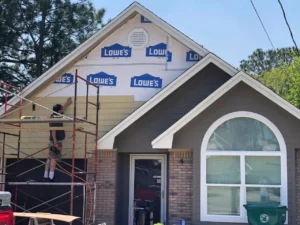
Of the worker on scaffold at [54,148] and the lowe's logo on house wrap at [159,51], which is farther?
the lowe's logo on house wrap at [159,51]

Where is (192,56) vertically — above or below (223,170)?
above

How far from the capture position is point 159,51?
12750mm

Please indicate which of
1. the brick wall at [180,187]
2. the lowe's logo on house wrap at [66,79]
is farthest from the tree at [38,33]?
the brick wall at [180,187]

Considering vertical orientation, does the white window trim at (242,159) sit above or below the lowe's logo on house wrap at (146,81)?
below

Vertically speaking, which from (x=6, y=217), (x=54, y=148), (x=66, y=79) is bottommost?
(x=6, y=217)

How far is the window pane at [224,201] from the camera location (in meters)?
10.3

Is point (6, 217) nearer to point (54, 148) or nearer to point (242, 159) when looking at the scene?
point (54, 148)

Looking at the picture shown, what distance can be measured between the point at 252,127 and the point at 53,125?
192 inches

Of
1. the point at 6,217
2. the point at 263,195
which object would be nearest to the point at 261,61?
the point at 263,195

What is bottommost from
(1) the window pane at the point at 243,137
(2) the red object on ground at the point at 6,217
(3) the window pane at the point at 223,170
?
(2) the red object on ground at the point at 6,217

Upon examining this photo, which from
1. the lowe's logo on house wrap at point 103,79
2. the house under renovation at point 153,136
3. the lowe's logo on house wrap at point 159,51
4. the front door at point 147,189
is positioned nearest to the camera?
the house under renovation at point 153,136

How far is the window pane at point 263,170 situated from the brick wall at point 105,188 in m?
3.36

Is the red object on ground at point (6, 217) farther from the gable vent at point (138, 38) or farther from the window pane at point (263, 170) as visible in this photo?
the gable vent at point (138, 38)

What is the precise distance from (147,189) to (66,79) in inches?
151
